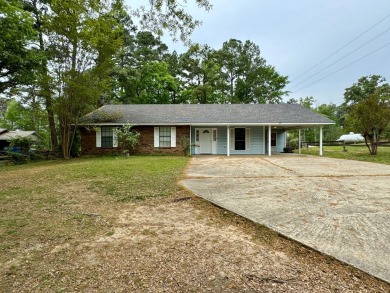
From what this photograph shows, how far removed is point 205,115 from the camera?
Result: 17.5 metres

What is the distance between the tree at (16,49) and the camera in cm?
1261

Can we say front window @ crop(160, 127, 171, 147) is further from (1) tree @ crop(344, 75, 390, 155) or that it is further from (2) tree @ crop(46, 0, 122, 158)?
(1) tree @ crop(344, 75, 390, 155)

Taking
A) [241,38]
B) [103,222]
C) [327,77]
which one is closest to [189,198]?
[103,222]

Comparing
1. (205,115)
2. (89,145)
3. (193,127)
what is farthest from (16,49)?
(205,115)

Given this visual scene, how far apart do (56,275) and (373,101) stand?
17487 millimetres

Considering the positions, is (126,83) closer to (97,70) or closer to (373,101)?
(97,70)

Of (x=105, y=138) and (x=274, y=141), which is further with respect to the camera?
(x=274, y=141)

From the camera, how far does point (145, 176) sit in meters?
7.62

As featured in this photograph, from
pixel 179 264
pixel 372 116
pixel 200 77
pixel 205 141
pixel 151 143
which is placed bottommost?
pixel 179 264

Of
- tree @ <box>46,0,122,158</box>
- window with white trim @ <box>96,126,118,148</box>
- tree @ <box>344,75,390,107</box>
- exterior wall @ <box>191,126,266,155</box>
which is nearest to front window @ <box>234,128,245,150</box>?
exterior wall @ <box>191,126,266,155</box>

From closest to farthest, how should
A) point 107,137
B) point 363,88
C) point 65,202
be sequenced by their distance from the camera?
1. point 65,202
2. point 107,137
3. point 363,88

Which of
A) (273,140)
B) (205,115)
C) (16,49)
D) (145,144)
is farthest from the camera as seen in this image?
(273,140)

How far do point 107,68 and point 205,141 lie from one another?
815 centimetres

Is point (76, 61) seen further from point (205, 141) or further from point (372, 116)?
point (372, 116)
